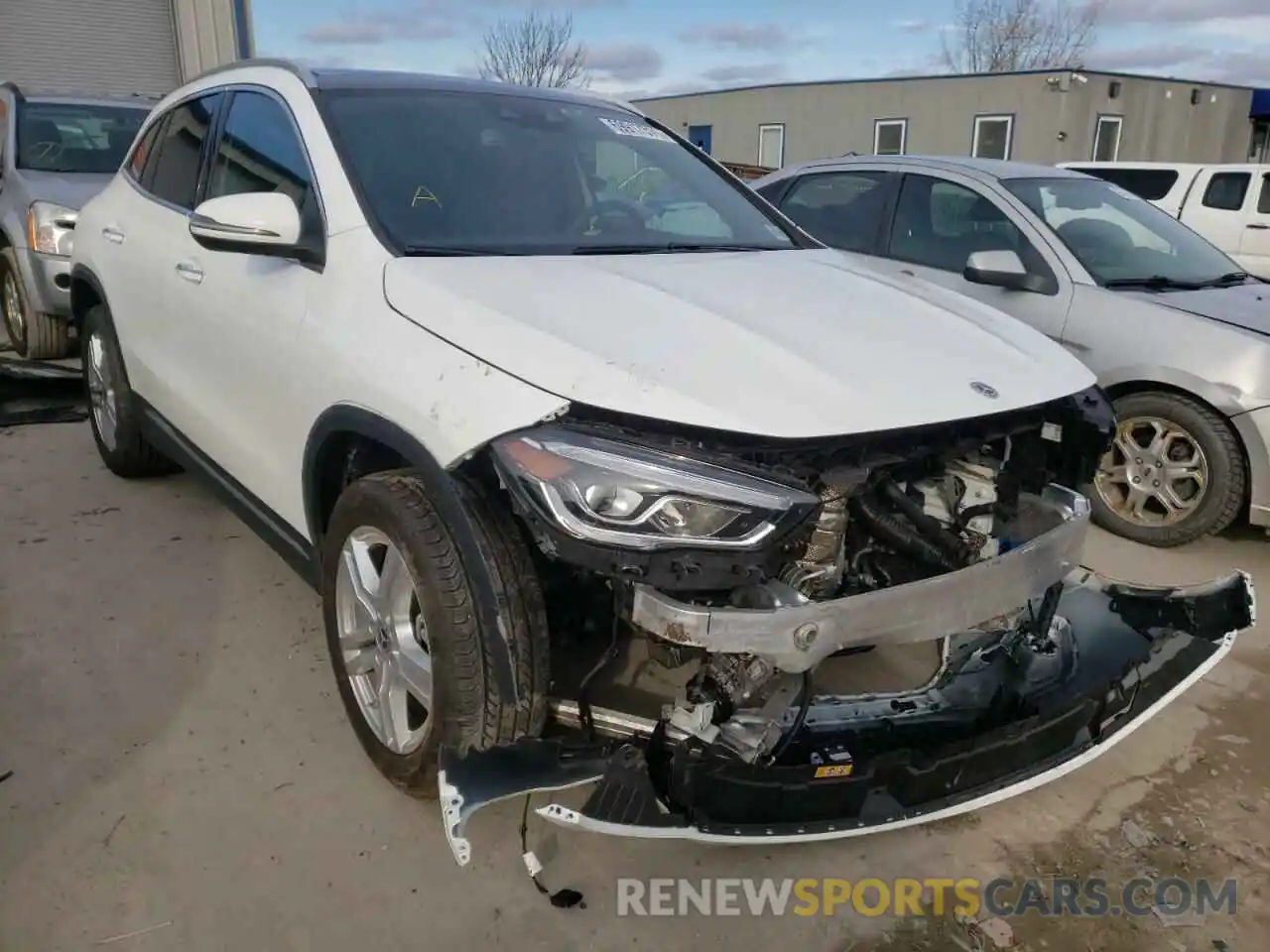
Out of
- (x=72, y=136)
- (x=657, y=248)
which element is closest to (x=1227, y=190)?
(x=657, y=248)

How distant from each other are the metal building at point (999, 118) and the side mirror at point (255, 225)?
2091 cm

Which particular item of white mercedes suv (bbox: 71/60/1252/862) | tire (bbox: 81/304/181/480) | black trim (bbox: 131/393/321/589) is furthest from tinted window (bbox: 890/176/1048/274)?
tire (bbox: 81/304/181/480)

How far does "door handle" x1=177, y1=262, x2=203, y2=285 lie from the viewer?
130 inches

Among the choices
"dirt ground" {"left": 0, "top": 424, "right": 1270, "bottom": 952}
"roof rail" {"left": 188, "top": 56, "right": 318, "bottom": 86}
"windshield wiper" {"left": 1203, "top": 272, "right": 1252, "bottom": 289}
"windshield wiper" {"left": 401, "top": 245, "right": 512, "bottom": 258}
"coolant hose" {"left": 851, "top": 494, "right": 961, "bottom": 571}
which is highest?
"roof rail" {"left": 188, "top": 56, "right": 318, "bottom": 86}

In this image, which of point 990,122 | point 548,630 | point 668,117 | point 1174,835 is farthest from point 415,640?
point 668,117

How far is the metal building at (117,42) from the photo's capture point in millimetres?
15953

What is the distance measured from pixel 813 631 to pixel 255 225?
5.93 feet

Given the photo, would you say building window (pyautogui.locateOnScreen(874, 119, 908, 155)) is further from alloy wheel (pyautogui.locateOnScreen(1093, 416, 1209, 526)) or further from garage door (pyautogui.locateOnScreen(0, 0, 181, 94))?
alloy wheel (pyautogui.locateOnScreen(1093, 416, 1209, 526))

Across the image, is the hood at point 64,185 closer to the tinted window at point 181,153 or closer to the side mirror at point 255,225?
the tinted window at point 181,153

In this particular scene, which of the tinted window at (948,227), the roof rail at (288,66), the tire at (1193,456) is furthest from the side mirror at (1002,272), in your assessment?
the roof rail at (288,66)

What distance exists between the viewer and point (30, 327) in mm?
6949

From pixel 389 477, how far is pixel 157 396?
6.63 feet

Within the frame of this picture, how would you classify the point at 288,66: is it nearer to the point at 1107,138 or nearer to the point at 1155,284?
the point at 1155,284

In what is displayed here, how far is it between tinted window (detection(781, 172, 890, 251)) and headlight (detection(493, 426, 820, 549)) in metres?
4.02
